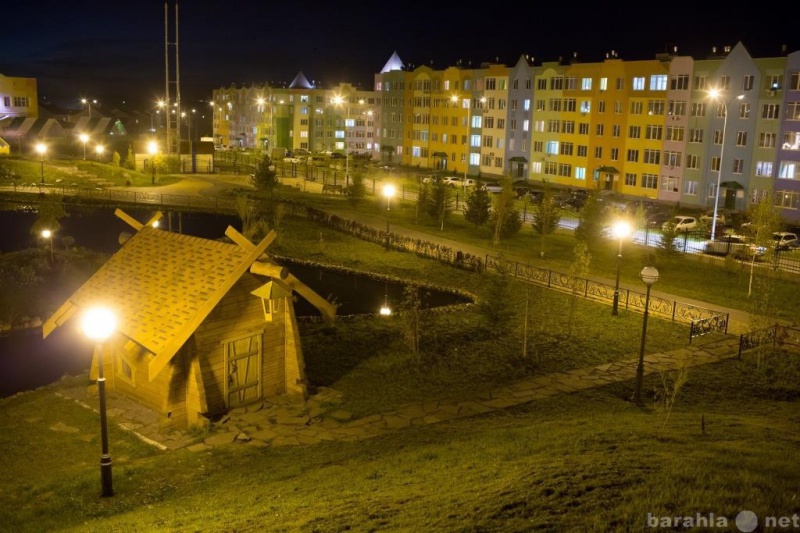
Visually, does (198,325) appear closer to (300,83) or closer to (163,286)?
(163,286)

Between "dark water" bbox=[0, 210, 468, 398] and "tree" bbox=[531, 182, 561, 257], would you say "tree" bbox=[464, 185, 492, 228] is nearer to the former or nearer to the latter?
"tree" bbox=[531, 182, 561, 257]

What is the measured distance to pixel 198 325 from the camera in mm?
15695

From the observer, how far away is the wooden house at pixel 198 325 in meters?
16.1

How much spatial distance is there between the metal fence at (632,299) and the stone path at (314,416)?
5.87 m

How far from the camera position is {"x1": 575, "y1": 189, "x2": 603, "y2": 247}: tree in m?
37.4

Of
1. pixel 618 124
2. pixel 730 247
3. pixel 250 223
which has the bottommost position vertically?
pixel 730 247

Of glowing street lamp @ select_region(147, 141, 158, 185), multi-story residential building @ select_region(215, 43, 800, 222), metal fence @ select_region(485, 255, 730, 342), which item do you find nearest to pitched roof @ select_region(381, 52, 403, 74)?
multi-story residential building @ select_region(215, 43, 800, 222)

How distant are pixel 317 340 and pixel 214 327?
22.1ft

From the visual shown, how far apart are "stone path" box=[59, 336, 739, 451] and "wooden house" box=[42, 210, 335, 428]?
1.33 feet

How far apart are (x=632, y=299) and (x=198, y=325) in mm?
18004

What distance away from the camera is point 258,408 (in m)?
17.2

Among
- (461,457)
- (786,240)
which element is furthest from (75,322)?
(786,240)

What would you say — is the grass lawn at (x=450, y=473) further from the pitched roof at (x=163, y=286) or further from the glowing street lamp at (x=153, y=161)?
the glowing street lamp at (x=153, y=161)

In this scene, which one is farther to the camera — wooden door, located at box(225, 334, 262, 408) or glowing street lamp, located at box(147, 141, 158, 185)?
glowing street lamp, located at box(147, 141, 158, 185)
